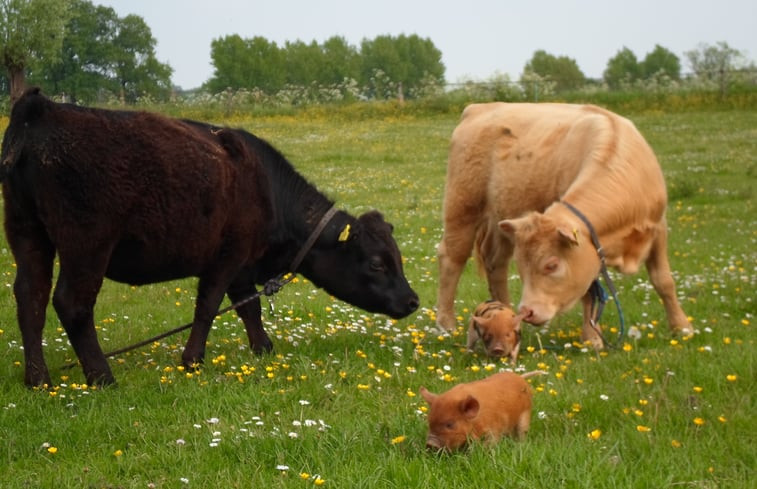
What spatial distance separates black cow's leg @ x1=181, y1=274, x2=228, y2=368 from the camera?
23.8 ft

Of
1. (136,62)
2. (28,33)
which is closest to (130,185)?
→ (28,33)

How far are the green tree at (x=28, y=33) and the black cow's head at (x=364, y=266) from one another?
41.9 meters

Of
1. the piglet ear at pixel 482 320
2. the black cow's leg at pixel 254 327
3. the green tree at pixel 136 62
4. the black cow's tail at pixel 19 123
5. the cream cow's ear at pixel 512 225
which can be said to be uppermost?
the green tree at pixel 136 62

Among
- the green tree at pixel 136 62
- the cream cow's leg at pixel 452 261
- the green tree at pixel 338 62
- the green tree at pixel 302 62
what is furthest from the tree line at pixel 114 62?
the cream cow's leg at pixel 452 261

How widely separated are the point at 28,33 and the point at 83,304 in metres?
45.7

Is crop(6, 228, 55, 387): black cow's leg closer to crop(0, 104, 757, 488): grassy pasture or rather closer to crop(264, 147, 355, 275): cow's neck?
crop(0, 104, 757, 488): grassy pasture

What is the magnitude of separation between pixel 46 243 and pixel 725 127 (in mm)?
27821

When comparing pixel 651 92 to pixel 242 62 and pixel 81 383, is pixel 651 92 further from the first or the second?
pixel 242 62

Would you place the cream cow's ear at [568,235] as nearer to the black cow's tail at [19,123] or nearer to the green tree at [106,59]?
the black cow's tail at [19,123]

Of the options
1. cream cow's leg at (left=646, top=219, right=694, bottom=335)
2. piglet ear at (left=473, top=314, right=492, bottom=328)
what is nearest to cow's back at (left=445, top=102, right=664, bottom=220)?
cream cow's leg at (left=646, top=219, right=694, bottom=335)

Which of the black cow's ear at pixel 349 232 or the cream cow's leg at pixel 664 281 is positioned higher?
the black cow's ear at pixel 349 232

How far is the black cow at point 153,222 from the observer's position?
21.1 ft

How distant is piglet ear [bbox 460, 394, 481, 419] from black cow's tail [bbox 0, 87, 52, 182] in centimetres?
373

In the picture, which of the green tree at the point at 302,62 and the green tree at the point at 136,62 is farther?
the green tree at the point at 302,62
